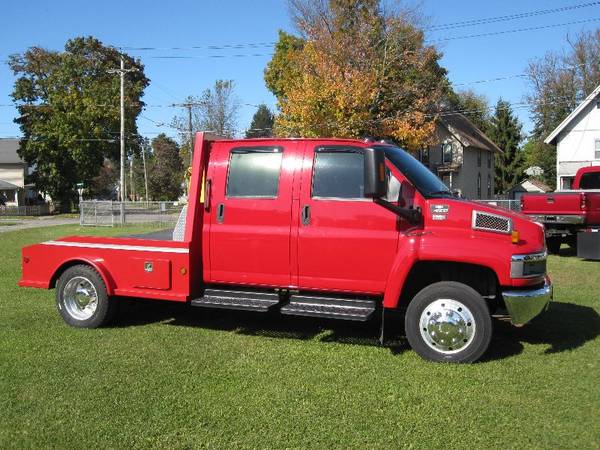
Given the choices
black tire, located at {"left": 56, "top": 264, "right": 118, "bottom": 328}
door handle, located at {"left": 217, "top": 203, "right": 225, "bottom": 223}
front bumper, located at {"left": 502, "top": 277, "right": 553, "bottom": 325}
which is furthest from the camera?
black tire, located at {"left": 56, "top": 264, "right": 118, "bottom": 328}

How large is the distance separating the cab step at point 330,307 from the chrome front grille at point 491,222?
130cm

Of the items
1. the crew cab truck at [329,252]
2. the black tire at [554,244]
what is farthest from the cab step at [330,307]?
the black tire at [554,244]

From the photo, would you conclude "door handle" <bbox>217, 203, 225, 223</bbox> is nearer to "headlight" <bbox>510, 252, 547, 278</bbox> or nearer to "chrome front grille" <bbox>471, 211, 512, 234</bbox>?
"chrome front grille" <bbox>471, 211, 512, 234</bbox>

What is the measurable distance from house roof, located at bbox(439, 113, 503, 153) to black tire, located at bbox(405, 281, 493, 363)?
135 ft

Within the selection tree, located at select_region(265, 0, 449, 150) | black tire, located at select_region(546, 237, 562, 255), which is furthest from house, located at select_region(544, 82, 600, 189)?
black tire, located at select_region(546, 237, 562, 255)

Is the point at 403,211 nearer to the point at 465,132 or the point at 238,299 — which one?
the point at 238,299

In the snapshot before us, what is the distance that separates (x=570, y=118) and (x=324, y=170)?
111 ft

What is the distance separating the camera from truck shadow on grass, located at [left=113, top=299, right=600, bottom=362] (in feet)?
21.1

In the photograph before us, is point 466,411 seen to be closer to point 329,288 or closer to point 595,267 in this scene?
point 329,288

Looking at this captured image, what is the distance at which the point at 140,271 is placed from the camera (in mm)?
6664

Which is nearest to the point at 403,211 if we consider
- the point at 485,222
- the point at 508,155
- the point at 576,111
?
the point at 485,222

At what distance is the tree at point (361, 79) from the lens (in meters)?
28.9

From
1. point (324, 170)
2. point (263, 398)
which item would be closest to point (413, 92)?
point (324, 170)

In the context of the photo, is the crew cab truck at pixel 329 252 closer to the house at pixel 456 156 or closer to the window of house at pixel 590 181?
the window of house at pixel 590 181
